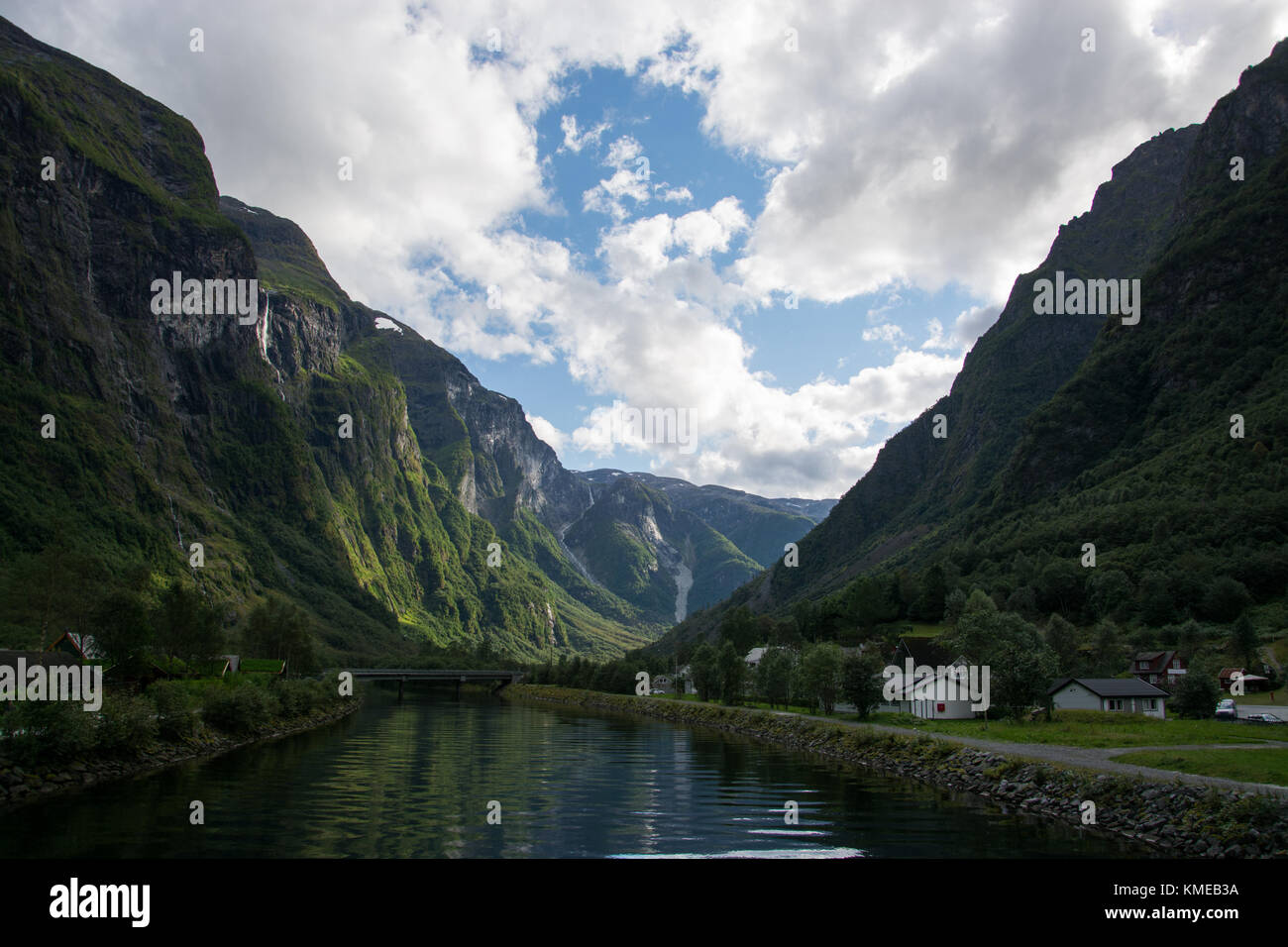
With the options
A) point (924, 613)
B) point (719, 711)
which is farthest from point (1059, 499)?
point (719, 711)

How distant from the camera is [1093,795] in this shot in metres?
35.4

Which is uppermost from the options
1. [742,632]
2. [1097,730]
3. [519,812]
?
[519,812]

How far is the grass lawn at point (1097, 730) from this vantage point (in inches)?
2010

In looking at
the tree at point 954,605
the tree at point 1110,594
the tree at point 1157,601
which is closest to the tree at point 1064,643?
the tree at point 1157,601

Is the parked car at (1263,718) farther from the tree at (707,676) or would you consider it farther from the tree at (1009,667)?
the tree at (707,676)

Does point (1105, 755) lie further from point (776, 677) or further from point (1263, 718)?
point (776, 677)

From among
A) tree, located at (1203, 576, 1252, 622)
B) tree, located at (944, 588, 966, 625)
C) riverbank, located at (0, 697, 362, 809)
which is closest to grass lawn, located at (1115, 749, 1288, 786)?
riverbank, located at (0, 697, 362, 809)

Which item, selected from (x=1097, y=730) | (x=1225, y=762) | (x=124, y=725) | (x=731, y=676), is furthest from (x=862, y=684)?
(x=124, y=725)

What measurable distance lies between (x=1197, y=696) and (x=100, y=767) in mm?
89512

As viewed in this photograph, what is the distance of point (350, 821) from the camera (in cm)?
3372
